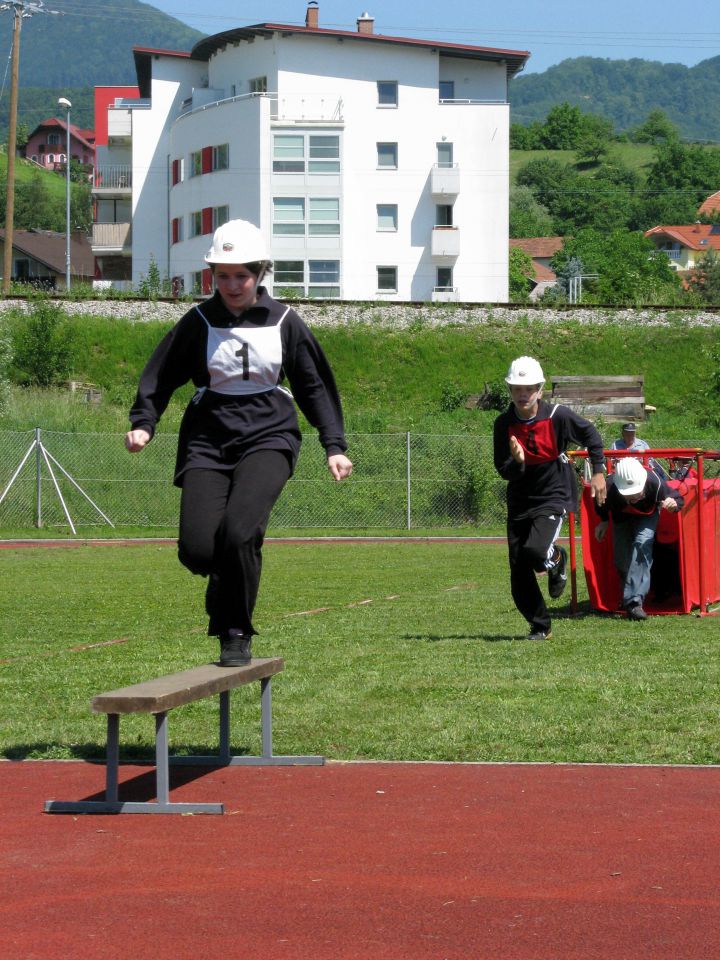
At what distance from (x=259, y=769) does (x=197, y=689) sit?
0.90 m

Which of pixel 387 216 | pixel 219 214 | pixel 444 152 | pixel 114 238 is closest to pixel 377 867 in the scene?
pixel 387 216

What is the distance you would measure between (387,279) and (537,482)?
190 ft

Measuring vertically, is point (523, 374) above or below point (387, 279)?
below

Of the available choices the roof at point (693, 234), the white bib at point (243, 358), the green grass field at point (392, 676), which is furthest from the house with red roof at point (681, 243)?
the white bib at point (243, 358)

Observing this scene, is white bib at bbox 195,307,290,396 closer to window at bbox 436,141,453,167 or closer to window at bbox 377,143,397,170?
window at bbox 377,143,397,170

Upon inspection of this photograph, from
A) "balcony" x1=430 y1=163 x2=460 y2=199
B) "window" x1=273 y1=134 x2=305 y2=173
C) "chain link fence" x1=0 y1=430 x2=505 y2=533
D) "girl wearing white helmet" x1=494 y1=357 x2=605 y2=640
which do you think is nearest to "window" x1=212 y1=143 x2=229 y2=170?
"window" x1=273 y1=134 x2=305 y2=173

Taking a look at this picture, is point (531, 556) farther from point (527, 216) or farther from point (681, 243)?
point (681, 243)

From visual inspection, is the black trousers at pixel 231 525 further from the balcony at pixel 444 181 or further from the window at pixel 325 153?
the balcony at pixel 444 181

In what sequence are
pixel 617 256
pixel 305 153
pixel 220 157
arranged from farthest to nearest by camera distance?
pixel 617 256 < pixel 220 157 < pixel 305 153

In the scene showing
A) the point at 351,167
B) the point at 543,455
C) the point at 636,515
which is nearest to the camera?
the point at 543,455

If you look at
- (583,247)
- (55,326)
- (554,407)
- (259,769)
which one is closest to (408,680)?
(259,769)

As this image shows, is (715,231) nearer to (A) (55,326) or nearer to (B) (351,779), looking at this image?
(A) (55,326)

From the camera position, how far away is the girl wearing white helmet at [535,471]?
1061 cm

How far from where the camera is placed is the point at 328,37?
67812 mm
